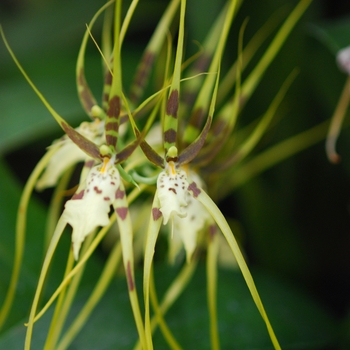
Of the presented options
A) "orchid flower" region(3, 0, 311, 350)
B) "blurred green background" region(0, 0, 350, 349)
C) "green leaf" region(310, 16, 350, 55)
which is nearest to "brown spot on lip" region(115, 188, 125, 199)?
"orchid flower" region(3, 0, 311, 350)

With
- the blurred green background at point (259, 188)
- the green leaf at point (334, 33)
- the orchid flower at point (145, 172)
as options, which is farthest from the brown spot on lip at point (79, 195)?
the green leaf at point (334, 33)

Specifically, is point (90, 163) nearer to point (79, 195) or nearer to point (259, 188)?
point (79, 195)

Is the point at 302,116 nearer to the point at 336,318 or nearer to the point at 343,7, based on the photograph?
the point at 343,7

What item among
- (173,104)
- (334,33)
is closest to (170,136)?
(173,104)

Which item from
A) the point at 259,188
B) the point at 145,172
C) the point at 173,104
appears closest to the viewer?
the point at 173,104

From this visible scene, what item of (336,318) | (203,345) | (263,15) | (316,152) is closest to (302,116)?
(316,152)

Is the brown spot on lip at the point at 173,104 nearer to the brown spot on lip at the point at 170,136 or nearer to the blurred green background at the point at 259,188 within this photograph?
the brown spot on lip at the point at 170,136
